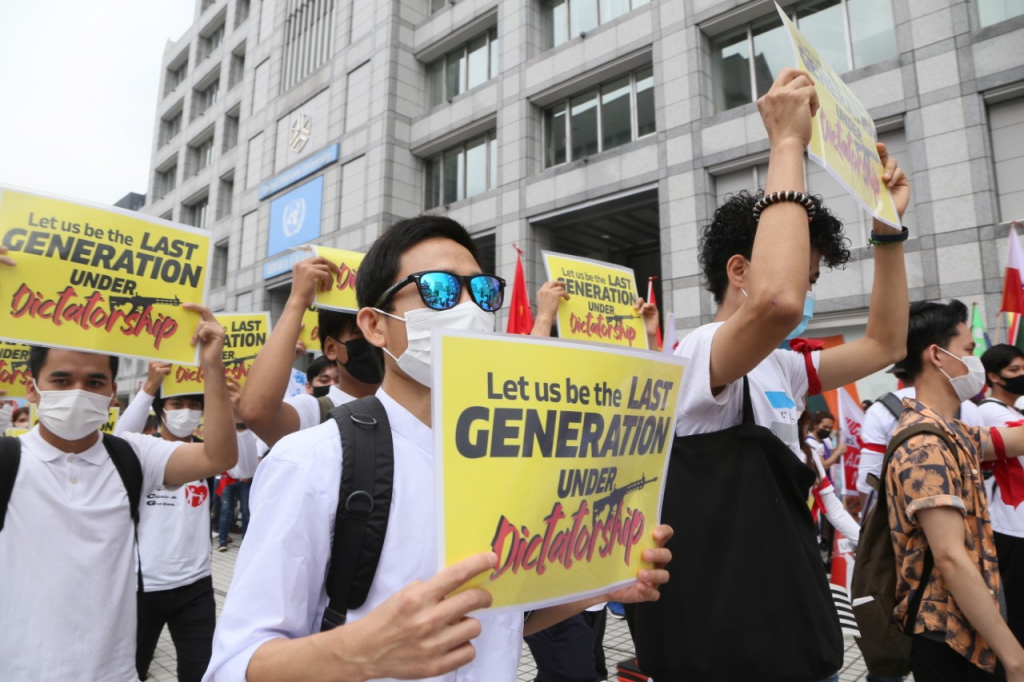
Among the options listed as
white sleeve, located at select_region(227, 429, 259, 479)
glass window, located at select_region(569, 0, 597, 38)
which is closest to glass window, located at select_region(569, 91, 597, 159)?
glass window, located at select_region(569, 0, 597, 38)

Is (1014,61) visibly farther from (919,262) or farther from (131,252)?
(131,252)

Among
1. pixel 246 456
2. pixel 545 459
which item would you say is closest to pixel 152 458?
pixel 246 456

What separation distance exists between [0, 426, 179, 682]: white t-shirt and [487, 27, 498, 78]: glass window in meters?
16.7

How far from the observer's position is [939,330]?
277 cm

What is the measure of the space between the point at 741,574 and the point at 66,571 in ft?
7.54

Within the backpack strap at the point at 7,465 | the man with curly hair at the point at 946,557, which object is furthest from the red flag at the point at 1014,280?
the backpack strap at the point at 7,465

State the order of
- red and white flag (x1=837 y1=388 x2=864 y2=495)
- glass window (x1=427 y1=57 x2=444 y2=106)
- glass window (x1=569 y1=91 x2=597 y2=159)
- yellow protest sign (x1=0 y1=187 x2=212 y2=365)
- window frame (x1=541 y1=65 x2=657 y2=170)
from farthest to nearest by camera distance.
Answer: glass window (x1=427 y1=57 x2=444 y2=106) < glass window (x1=569 y1=91 x2=597 y2=159) < window frame (x1=541 y1=65 x2=657 y2=170) < red and white flag (x1=837 y1=388 x2=864 y2=495) < yellow protest sign (x1=0 y1=187 x2=212 y2=365)

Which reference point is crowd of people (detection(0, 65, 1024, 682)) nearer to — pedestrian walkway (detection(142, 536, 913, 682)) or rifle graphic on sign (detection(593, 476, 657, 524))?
rifle graphic on sign (detection(593, 476, 657, 524))

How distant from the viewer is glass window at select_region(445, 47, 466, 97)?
18594 millimetres

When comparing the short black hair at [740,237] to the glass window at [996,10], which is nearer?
the short black hair at [740,237]

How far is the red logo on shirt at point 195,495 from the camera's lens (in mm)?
4051

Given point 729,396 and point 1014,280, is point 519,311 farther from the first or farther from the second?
point 1014,280

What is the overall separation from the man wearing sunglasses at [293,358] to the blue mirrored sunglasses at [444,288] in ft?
3.92

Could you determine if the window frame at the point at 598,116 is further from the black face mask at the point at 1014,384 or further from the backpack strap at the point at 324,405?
the backpack strap at the point at 324,405
